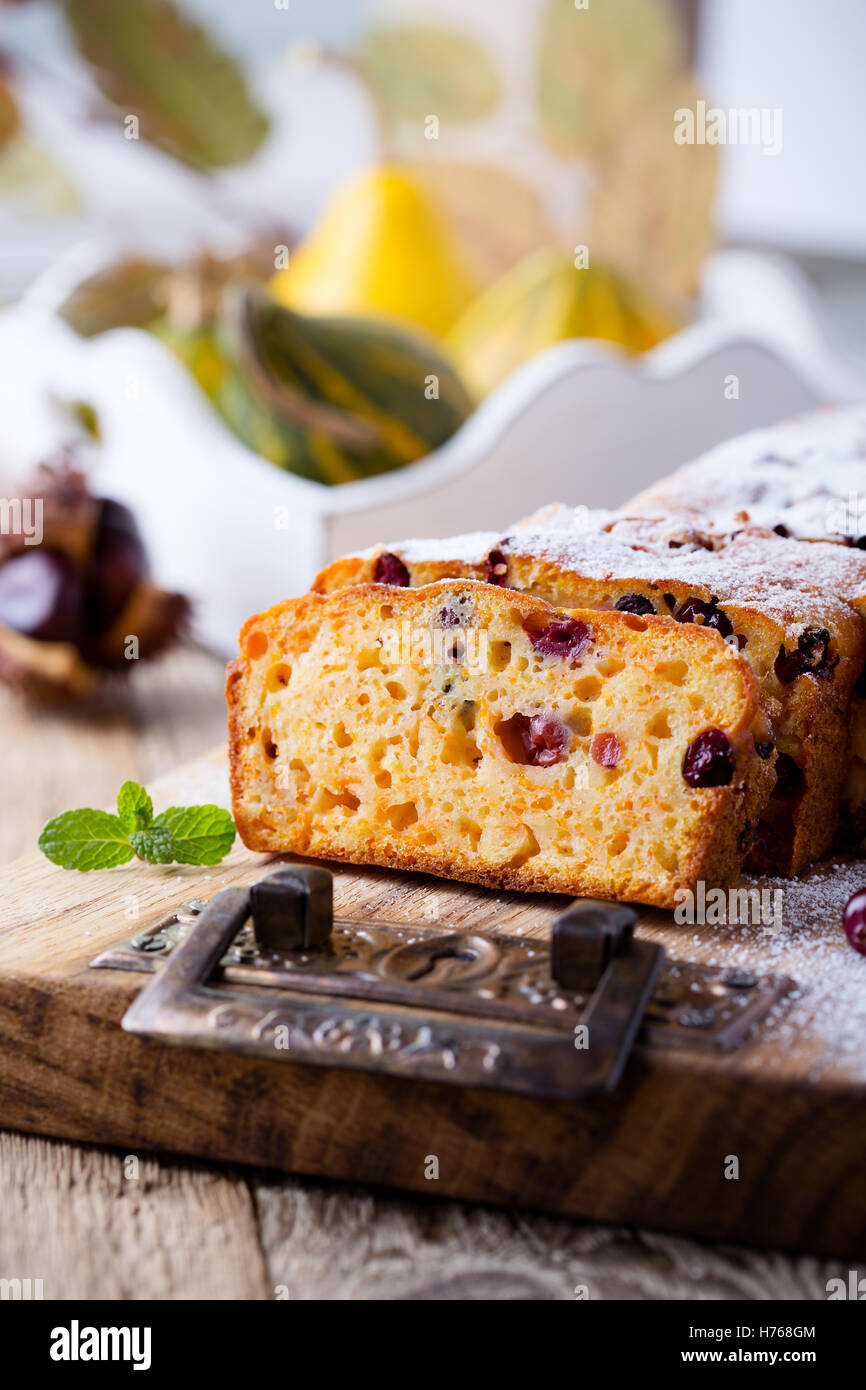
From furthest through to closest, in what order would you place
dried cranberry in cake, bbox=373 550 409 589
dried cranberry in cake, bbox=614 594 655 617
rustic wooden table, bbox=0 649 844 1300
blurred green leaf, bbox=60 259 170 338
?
blurred green leaf, bbox=60 259 170 338 → dried cranberry in cake, bbox=373 550 409 589 → dried cranberry in cake, bbox=614 594 655 617 → rustic wooden table, bbox=0 649 844 1300

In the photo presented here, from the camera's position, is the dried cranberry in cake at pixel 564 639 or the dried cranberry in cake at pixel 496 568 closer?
the dried cranberry in cake at pixel 564 639

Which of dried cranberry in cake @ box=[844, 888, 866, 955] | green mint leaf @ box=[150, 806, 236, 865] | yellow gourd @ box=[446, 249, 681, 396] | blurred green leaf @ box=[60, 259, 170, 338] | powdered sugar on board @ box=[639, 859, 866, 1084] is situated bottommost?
powdered sugar on board @ box=[639, 859, 866, 1084]

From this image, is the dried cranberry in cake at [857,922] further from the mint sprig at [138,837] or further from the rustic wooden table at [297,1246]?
the mint sprig at [138,837]

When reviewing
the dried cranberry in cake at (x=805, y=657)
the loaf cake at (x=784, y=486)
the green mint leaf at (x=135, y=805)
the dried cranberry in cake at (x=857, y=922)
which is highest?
the loaf cake at (x=784, y=486)

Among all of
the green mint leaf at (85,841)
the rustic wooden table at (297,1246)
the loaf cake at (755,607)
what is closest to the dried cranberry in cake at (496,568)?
the loaf cake at (755,607)

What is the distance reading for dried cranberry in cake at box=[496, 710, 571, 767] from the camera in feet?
6.08

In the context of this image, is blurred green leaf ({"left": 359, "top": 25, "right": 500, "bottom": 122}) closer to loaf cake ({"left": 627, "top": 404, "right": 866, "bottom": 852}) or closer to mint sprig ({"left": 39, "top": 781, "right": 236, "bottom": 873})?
loaf cake ({"left": 627, "top": 404, "right": 866, "bottom": 852})

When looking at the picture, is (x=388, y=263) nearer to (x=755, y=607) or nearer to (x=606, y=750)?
(x=755, y=607)

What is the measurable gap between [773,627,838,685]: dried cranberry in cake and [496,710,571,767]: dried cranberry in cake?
32 centimetres

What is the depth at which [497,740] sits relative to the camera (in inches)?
74.3

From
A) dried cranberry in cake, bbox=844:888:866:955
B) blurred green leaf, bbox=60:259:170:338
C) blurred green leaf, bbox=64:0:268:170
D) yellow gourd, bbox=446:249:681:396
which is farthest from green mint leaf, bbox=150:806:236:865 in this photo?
blurred green leaf, bbox=64:0:268:170

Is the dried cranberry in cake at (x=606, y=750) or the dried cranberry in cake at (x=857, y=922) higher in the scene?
the dried cranberry in cake at (x=606, y=750)

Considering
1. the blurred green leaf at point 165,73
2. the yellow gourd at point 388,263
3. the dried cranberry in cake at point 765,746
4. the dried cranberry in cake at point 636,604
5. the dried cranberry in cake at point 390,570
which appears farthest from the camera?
the blurred green leaf at point 165,73

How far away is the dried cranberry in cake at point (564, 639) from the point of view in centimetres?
184
